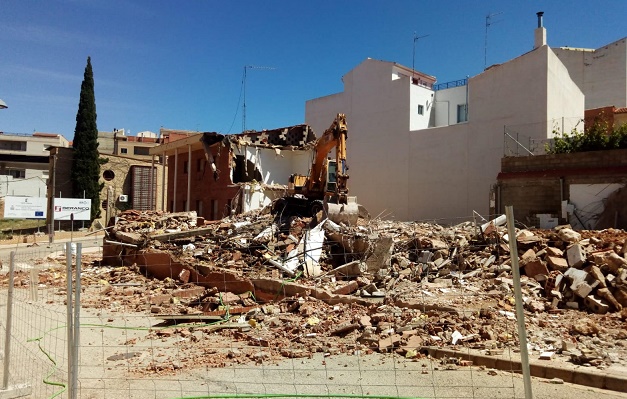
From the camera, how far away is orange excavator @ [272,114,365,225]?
695 inches

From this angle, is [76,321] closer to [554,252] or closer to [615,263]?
[615,263]

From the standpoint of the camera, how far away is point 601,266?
402 inches

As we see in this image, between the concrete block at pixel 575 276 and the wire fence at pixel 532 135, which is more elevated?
the wire fence at pixel 532 135

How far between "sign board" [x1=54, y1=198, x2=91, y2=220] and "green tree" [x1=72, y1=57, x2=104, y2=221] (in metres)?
6.72

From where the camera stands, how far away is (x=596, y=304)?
905cm

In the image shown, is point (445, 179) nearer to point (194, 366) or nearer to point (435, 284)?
point (435, 284)

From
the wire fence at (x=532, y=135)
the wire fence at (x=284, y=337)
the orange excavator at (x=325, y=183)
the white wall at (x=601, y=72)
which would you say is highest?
the white wall at (x=601, y=72)

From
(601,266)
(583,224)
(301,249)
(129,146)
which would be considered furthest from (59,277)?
(129,146)

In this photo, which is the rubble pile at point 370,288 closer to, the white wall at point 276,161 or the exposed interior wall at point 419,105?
the white wall at point 276,161

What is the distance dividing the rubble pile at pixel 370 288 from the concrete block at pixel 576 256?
1.3 inches

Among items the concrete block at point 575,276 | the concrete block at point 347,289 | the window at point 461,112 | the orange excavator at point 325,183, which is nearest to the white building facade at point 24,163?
the orange excavator at point 325,183

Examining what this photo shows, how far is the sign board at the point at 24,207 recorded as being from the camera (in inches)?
1286

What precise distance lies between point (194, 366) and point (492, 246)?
8808 millimetres

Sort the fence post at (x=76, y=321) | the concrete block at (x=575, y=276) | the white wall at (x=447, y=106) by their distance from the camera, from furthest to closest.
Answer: the white wall at (x=447, y=106), the concrete block at (x=575, y=276), the fence post at (x=76, y=321)
